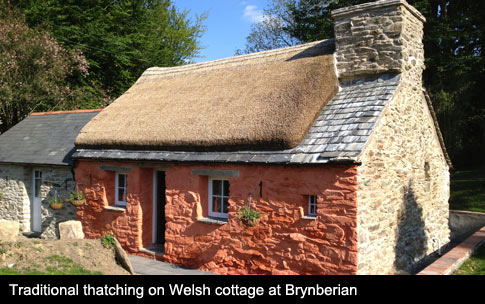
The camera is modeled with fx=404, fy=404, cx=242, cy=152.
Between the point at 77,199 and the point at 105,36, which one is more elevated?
the point at 105,36

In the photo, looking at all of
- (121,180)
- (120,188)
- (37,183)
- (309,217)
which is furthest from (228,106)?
(37,183)

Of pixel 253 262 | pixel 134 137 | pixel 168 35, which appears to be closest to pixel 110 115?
pixel 134 137

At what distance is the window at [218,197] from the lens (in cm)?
852

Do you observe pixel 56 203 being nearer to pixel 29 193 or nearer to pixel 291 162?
pixel 29 193

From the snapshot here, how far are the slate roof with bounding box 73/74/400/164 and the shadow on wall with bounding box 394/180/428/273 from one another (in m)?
2.08

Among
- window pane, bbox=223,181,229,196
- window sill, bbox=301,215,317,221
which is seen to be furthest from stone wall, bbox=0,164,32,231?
window sill, bbox=301,215,317,221

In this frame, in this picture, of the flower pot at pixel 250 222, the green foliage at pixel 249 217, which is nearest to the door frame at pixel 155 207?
the green foliage at pixel 249 217

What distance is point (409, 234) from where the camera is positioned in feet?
27.4

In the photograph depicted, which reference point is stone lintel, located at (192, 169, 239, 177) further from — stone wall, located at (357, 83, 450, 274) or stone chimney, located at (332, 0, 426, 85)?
stone chimney, located at (332, 0, 426, 85)

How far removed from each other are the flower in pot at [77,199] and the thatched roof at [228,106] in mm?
1276

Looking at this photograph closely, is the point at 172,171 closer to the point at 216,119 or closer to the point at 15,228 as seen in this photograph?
the point at 216,119

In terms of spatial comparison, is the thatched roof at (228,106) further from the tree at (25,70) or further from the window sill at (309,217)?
the tree at (25,70)

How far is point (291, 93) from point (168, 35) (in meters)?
23.5

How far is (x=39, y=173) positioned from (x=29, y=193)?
0.75m
